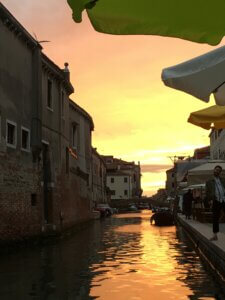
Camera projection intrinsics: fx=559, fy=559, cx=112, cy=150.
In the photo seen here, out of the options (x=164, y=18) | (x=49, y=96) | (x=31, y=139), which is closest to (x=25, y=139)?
(x=31, y=139)

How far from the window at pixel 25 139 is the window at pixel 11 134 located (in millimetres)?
1068

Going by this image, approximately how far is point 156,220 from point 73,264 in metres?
20.5

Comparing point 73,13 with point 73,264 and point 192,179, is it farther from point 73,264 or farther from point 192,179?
point 192,179

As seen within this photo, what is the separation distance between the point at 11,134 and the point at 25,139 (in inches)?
78.3

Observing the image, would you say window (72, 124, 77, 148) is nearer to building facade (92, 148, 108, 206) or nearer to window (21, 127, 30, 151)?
window (21, 127, 30, 151)

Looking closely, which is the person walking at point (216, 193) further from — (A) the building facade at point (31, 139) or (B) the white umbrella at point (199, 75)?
(A) the building facade at point (31, 139)

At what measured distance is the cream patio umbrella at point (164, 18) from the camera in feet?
14.3

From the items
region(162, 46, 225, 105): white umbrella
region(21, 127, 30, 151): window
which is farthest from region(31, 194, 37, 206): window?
region(162, 46, 225, 105): white umbrella

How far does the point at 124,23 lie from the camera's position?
4.48m

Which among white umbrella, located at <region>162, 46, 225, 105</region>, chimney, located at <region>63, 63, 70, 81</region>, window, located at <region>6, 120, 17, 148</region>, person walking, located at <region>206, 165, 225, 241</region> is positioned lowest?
person walking, located at <region>206, 165, 225, 241</region>

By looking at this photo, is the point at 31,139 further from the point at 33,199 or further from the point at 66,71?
the point at 66,71

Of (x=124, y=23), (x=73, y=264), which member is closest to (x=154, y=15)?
(x=124, y=23)

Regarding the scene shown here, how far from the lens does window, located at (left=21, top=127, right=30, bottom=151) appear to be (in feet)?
76.1

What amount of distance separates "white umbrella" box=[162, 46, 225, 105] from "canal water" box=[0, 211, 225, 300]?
12.3 feet
